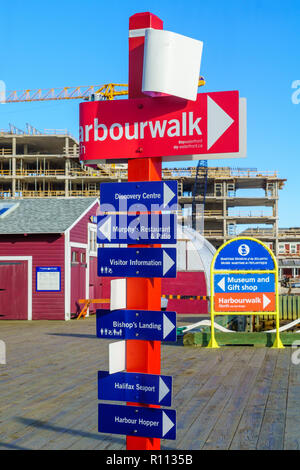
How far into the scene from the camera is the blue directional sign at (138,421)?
4.10 m

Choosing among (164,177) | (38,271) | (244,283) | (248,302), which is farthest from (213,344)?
(164,177)

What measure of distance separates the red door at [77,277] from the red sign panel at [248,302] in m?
10.4

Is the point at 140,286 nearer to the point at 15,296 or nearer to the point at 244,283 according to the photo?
the point at 244,283

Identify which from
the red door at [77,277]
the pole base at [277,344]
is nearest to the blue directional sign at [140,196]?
the pole base at [277,344]

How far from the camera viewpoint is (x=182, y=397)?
820 cm

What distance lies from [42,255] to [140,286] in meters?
18.7

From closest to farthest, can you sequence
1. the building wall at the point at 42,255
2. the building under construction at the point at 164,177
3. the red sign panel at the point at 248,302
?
1. the red sign panel at the point at 248,302
2. the building wall at the point at 42,255
3. the building under construction at the point at 164,177

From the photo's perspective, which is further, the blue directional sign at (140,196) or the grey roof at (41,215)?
the grey roof at (41,215)

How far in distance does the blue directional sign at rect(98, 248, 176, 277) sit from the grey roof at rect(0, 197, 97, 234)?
1835 centimetres

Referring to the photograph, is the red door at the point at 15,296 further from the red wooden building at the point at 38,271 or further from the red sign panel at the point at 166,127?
the red sign panel at the point at 166,127
